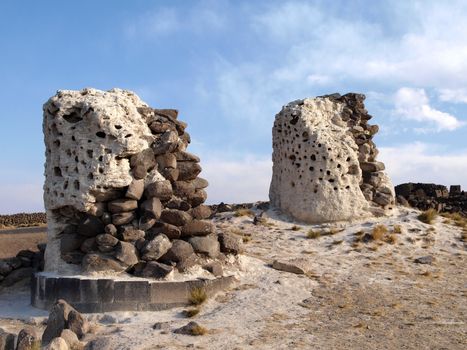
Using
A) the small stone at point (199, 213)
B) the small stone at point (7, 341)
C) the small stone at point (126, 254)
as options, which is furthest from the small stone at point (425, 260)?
the small stone at point (7, 341)

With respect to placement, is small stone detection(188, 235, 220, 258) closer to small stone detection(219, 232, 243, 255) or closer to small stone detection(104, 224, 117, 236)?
small stone detection(219, 232, 243, 255)

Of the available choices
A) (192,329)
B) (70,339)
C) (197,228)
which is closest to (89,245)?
(197,228)

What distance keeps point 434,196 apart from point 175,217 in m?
13.0

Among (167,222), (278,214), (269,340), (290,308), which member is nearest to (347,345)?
(269,340)

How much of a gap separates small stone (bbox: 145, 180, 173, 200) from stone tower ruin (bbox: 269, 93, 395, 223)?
15.8 ft

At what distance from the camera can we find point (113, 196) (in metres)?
8.55

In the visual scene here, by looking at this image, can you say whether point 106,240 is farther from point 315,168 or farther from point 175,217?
point 315,168

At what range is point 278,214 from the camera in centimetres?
1348

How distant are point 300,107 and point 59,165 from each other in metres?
6.79

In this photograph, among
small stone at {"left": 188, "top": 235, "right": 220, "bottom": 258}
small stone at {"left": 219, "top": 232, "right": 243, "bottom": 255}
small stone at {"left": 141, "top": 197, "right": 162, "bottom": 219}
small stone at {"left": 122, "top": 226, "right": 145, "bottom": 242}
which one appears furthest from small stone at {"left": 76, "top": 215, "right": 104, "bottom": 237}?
small stone at {"left": 219, "top": 232, "right": 243, "bottom": 255}

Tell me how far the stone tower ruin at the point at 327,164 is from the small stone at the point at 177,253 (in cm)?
509

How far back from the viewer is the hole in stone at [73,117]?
8.76m

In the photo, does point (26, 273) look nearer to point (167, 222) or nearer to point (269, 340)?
point (167, 222)

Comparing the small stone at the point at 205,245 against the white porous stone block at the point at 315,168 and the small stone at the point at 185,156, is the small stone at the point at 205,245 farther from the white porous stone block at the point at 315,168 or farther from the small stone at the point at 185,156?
the white porous stone block at the point at 315,168
